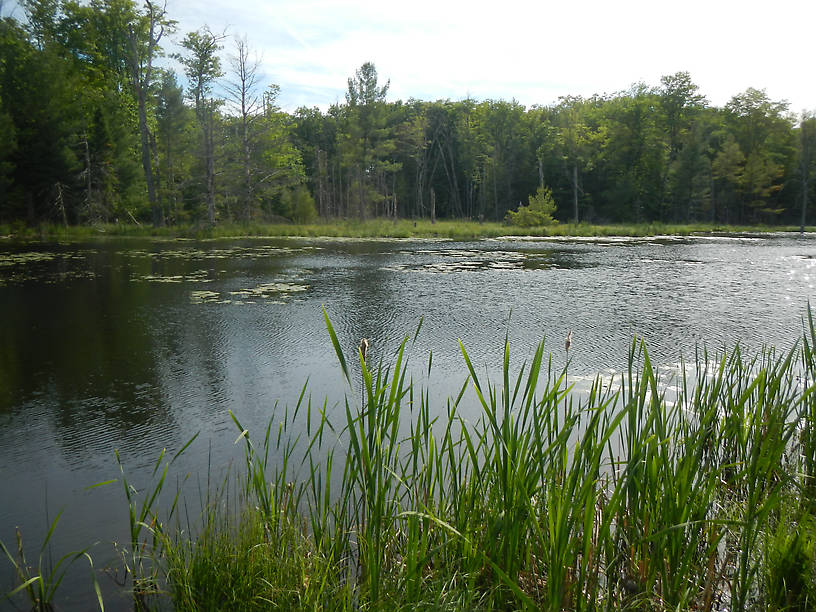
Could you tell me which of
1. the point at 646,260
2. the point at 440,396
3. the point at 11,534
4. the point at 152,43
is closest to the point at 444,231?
the point at 646,260

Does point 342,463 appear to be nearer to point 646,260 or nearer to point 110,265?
point 110,265

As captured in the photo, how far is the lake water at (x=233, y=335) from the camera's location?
9.94 ft

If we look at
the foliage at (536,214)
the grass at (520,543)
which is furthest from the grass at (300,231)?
the grass at (520,543)

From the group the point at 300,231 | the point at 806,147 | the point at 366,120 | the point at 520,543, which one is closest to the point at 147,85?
the point at 300,231

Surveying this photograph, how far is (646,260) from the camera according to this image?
48.5 feet

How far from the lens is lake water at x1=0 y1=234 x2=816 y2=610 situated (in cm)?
303

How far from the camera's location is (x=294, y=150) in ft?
133

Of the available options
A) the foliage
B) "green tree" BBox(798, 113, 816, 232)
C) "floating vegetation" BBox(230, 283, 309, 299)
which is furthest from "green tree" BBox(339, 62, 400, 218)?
"green tree" BBox(798, 113, 816, 232)

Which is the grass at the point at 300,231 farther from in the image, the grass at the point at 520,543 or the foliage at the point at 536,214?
the grass at the point at 520,543

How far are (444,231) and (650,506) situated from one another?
25888 millimetres

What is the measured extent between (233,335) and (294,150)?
36.8m

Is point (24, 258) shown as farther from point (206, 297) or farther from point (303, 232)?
point (303, 232)

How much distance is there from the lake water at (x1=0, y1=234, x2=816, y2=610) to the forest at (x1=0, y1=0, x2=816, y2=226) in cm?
1356

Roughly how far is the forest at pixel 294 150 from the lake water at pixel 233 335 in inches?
534
